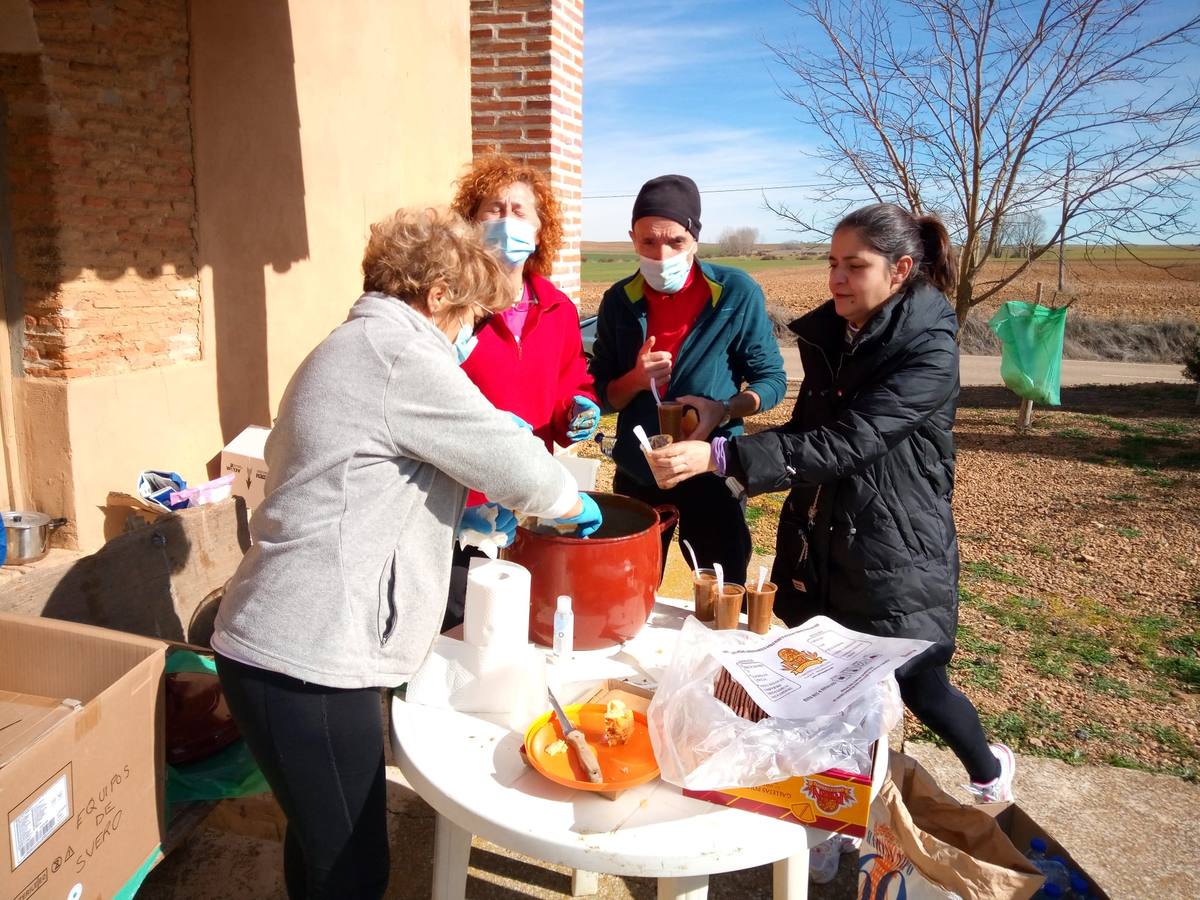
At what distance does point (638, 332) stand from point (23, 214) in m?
2.70

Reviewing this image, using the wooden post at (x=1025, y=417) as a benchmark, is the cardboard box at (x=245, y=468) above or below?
above

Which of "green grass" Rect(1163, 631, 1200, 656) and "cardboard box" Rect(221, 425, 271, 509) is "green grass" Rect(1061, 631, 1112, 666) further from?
"cardboard box" Rect(221, 425, 271, 509)

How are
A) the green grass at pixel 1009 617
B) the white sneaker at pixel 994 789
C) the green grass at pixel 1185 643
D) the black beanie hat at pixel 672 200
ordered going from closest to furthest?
the white sneaker at pixel 994 789
the black beanie hat at pixel 672 200
the green grass at pixel 1185 643
the green grass at pixel 1009 617

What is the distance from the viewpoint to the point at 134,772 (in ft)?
5.58

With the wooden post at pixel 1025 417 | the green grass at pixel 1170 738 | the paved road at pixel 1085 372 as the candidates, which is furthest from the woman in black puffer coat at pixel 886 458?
the paved road at pixel 1085 372

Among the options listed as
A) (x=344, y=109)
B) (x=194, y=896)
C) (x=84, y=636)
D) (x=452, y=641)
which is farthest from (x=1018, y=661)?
(x=344, y=109)

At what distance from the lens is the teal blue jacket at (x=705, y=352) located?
2.69 meters

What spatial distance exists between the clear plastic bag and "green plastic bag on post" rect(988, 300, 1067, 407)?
27.6 feet

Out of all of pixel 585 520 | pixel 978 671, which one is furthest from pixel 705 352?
pixel 978 671

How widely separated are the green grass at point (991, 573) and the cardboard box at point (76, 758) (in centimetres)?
470

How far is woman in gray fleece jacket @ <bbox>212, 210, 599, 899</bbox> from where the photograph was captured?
141 cm

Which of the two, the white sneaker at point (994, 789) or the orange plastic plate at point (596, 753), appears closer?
the orange plastic plate at point (596, 753)

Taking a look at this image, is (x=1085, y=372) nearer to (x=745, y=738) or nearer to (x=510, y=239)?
(x=510, y=239)

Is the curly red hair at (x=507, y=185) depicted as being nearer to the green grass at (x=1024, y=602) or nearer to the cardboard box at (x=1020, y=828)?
the cardboard box at (x=1020, y=828)
